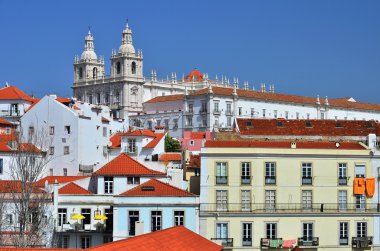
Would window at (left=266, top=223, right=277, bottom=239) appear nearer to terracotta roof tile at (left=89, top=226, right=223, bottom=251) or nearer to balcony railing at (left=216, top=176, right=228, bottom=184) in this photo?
balcony railing at (left=216, top=176, right=228, bottom=184)

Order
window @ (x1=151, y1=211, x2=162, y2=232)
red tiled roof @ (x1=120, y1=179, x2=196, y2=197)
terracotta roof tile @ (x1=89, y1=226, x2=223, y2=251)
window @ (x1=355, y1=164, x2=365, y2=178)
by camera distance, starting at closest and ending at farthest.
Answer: terracotta roof tile @ (x1=89, y1=226, x2=223, y2=251) < window @ (x1=151, y1=211, x2=162, y2=232) < red tiled roof @ (x1=120, y1=179, x2=196, y2=197) < window @ (x1=355, y1=164, x2=365, y2=178)

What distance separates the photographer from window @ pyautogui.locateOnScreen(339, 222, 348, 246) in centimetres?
6091

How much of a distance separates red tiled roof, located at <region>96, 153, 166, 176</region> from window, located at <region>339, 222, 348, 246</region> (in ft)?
40.4

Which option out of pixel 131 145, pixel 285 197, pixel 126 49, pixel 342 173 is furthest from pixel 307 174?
pixel 126 49

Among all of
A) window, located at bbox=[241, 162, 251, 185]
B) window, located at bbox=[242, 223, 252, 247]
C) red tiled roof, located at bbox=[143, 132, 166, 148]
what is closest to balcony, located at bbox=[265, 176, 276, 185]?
window, located at bbox=[241, 162, 251, 185]

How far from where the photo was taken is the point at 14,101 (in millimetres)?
99188

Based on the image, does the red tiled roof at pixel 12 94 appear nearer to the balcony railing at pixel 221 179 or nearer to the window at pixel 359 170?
the balcony railing at pixel 221 179

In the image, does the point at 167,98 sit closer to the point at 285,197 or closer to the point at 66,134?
the point at 66,134

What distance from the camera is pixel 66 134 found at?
8169cm

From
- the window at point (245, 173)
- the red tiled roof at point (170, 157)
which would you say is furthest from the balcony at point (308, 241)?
the red tiled roof at point (170, 157)

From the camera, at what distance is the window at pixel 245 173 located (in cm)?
6122

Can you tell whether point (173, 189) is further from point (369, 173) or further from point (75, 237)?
point (369, 173)

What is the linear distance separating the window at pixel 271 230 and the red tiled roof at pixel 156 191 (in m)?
5.50

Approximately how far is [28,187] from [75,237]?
17.5 feet
